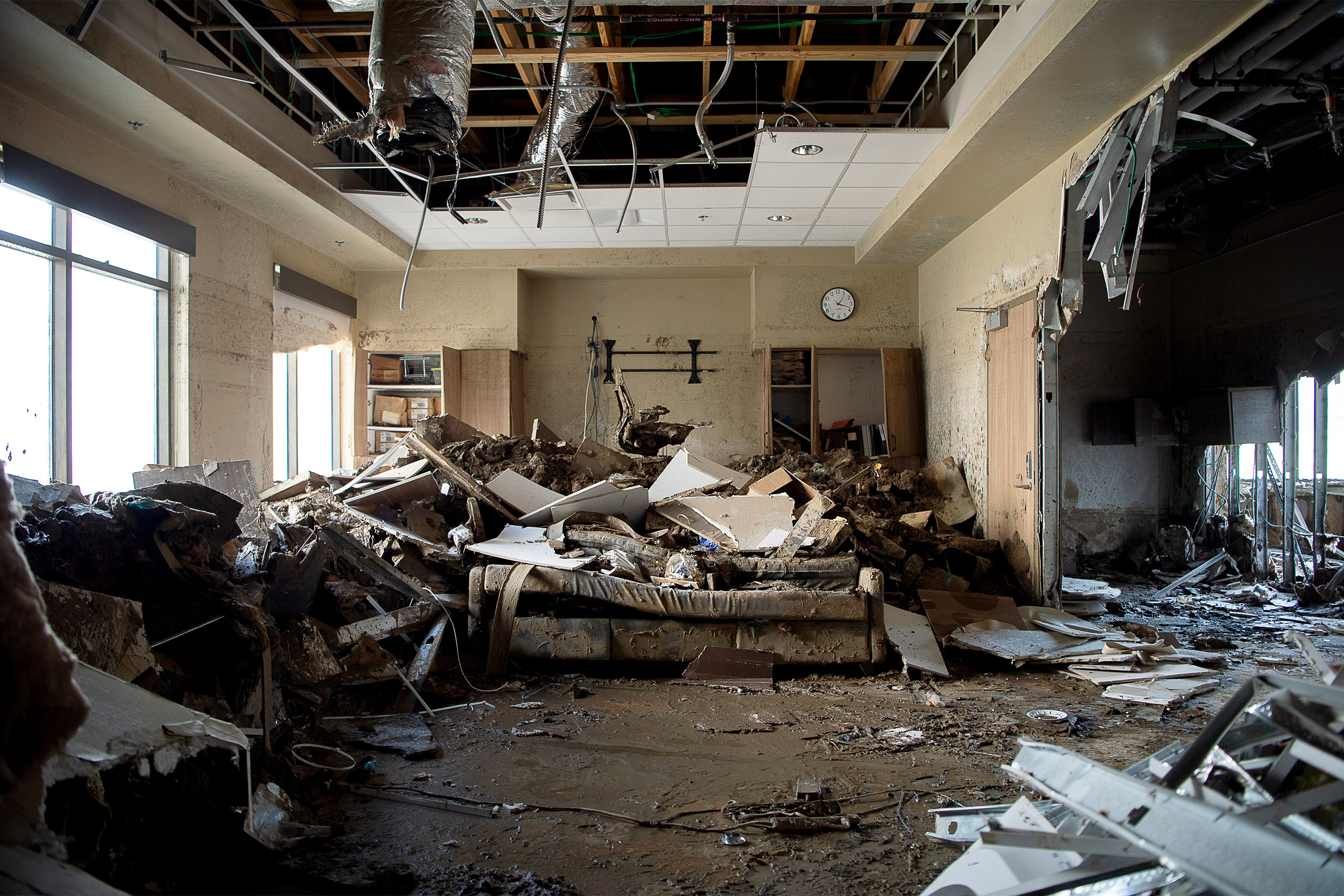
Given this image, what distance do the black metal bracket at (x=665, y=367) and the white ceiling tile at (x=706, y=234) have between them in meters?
1.49

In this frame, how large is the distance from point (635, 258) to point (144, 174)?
4847mm

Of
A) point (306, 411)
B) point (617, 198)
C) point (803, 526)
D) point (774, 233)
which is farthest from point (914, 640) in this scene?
point (306, 411)

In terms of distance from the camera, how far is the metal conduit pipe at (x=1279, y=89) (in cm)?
345

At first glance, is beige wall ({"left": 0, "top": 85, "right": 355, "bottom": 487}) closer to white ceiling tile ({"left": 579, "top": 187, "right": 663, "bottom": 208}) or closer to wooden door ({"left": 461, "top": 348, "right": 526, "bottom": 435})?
wooden door ({"left": 461, "top": 348, "right": 526, "bottom": 435})

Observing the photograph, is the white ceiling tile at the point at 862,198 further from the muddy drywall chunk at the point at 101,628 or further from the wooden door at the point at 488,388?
the muddy drywall chunk at the point at 101,628

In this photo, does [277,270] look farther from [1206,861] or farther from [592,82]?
[1206,861]

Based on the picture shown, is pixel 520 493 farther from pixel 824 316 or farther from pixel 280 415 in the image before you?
pixel 824 316

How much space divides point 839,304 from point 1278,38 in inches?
201

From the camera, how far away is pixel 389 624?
348 centimetres

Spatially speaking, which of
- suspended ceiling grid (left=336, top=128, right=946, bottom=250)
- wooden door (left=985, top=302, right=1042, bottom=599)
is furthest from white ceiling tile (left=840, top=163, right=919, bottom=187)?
wooden door (left=985, top=302, right=1042, bottom=599)

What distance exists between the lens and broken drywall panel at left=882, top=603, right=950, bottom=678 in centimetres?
376

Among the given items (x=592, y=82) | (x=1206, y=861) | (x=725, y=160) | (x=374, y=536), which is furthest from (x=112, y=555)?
(x=725, y=160)

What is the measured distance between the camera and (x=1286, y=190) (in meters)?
5.77

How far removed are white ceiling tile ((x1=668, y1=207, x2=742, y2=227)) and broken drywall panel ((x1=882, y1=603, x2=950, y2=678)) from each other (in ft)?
14.7
